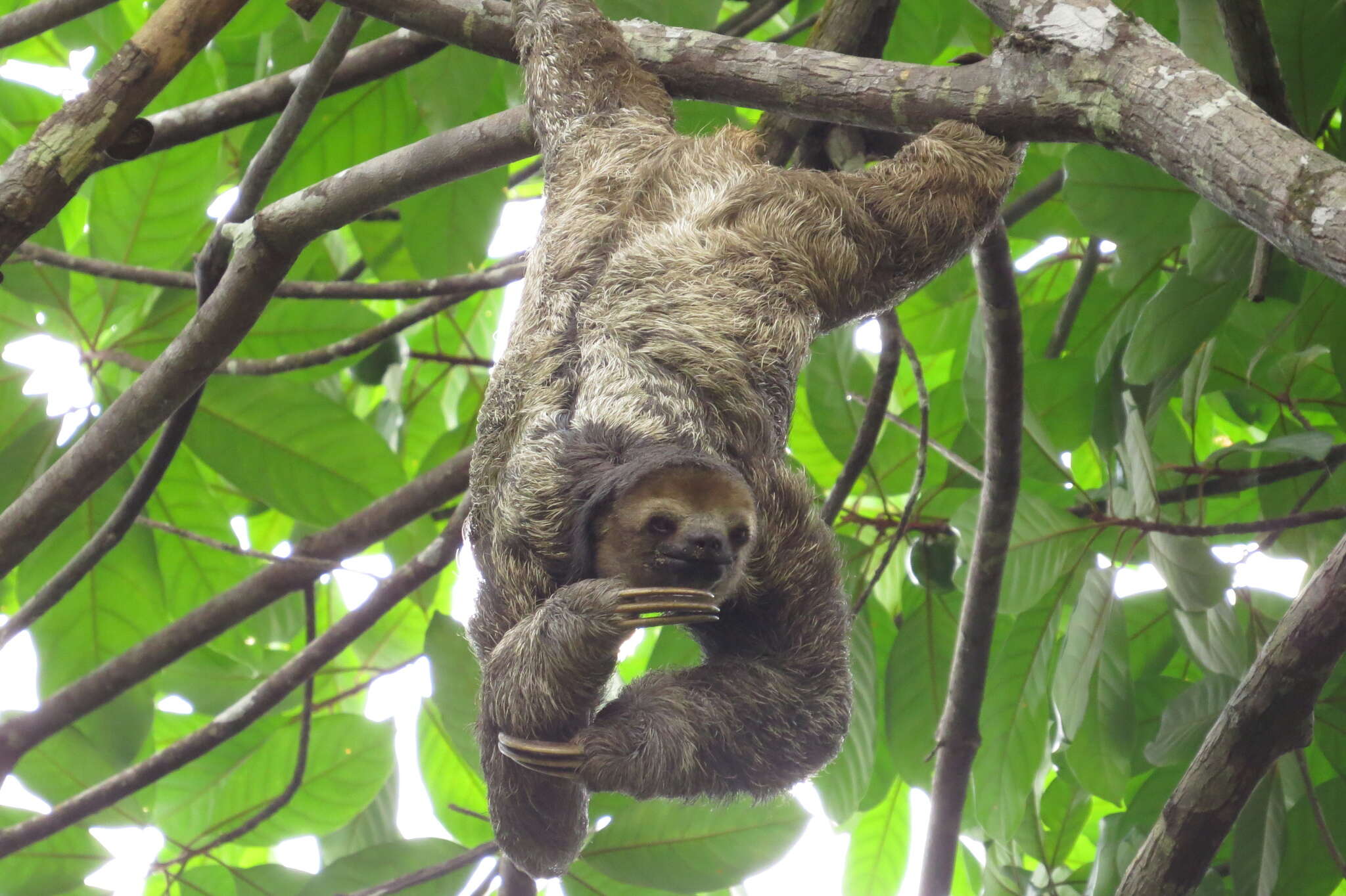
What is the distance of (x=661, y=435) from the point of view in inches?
113

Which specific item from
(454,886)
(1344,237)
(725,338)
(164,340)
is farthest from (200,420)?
(1344,237)

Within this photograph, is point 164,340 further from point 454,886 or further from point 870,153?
point 870,153

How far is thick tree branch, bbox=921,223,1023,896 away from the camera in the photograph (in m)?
3.88

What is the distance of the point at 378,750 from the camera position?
15.9 ft

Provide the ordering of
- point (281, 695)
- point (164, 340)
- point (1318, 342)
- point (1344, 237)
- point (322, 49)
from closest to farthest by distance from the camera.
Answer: point (1344, 237) < point (322, 49) < point (1318, 342) < point (281, 695) < point (164, 340)

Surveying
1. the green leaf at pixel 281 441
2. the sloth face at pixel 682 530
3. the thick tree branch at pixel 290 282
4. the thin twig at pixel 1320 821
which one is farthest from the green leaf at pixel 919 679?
the sloth face at pixel 682 530

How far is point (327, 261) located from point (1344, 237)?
195 inches

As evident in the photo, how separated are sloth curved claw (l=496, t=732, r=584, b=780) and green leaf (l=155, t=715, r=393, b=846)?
107 inches

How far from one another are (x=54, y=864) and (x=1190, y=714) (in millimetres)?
4023

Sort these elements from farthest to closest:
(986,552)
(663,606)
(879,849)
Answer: (879,849) → (986,552) → (663,606)

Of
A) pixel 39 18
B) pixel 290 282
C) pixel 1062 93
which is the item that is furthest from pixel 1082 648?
pixel 39 18

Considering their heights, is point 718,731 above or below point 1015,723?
below

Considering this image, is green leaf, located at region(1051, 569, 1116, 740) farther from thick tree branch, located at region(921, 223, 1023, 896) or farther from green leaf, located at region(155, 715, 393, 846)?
green leaf, located at region(155, 715, 393, 846)

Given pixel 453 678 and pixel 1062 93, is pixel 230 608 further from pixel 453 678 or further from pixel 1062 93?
pixel 1062 93
